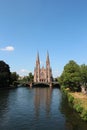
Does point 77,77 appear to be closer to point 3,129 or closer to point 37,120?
point 37,120

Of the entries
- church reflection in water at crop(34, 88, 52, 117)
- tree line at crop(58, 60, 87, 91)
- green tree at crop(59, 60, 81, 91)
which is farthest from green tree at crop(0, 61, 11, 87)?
church reflection in water at crop(34, 88, 52, 117)

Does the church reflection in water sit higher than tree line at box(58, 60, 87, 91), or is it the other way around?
tree line at box(58, 60, 87, 91)

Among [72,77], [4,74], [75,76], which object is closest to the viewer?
[75,76]

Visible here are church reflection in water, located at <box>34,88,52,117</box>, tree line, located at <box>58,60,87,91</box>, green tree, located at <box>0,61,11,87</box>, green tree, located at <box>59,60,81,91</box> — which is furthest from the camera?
green tree, located at <box>0,61,11,87</box>

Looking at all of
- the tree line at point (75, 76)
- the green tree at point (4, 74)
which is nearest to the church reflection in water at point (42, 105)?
the tree line at point (75, 76)

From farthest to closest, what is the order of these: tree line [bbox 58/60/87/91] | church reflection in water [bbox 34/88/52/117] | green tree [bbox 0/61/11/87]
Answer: green tree [bbox 0/61/11/87], tree line [bbox 58/60/87/91], church reflection in water [bbox 34/88/52/117]

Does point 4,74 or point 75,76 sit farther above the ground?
point 4,74

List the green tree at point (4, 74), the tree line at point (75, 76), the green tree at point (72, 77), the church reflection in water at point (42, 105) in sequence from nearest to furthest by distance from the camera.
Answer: the church reflection in water at point (42, 105)
the tree line at point (75, 76)
the green tree at point (72, 77)
the green tree at point (4, 74)

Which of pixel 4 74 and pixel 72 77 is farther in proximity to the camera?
pixel 4 74

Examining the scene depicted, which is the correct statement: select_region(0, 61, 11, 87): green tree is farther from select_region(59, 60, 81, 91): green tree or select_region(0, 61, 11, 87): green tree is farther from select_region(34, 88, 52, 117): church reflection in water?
select_region(34, 88, 52, 117): church reflection in water

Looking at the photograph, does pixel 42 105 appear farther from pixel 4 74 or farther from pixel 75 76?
pixel 4 74

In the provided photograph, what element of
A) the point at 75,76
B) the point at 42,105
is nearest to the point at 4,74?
the point at 75,76

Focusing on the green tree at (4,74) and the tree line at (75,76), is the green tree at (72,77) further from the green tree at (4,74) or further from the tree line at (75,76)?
the green tree at (4,74)

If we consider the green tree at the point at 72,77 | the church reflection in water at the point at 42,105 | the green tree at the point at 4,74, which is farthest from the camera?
the green tree at the point at 4,74
